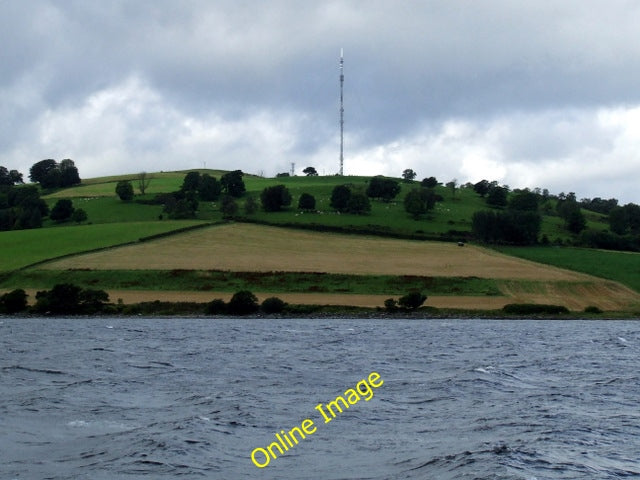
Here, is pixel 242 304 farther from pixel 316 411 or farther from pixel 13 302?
pixel 316 411

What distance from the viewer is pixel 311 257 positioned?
12338 cm

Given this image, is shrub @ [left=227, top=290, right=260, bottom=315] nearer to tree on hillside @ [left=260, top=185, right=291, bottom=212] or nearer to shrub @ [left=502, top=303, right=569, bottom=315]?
shrub @ [left=502, top=303, right=569, bottom=315]

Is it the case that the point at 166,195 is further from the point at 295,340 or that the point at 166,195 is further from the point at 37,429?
the point at 37,429

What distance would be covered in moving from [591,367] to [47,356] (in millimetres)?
29924

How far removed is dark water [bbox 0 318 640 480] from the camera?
23.8 meters

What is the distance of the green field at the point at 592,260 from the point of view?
121 metres

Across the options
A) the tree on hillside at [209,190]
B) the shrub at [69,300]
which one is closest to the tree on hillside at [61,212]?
the tree on hillside at [209,190]

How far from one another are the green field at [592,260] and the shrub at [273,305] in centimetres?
4482

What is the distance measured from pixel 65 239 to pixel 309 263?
42112mm

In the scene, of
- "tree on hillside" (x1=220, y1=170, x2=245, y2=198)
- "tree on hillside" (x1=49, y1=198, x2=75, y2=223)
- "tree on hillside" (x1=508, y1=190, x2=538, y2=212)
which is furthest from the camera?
"tree on hillside" (x1=220, y1=170, x2=245, y2=198)

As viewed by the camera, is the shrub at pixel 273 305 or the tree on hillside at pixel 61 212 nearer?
the shrub at pixel 273 305

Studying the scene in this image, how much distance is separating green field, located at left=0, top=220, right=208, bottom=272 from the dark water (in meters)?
67.2

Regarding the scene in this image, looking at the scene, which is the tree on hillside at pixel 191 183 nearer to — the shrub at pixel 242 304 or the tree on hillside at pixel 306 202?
the tree on hillside at pixel 306 202

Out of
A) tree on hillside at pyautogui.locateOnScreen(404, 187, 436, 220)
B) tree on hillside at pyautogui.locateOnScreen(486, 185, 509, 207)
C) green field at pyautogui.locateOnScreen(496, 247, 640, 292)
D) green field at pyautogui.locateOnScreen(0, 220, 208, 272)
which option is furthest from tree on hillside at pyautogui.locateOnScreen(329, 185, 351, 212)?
green field at pyautogui.locateOnScreen(496, 247, 640, 292)
